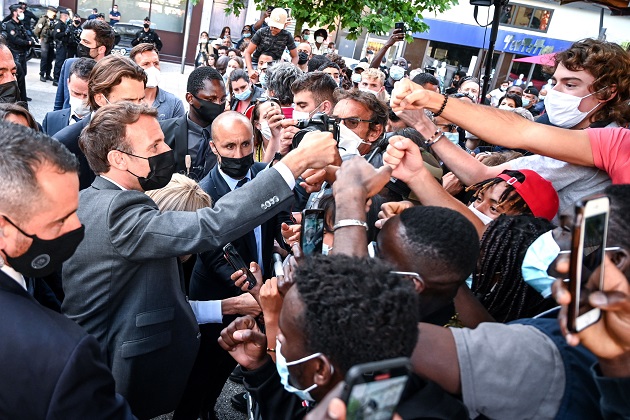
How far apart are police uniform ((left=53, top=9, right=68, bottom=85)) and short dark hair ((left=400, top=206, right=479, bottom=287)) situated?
13061 millimetres

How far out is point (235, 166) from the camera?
11.0 feet

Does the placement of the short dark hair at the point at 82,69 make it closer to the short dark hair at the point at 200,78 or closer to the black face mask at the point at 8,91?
the black face mask at the point at 8,91

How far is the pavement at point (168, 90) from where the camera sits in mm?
3545

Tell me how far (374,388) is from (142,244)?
54.9 inches

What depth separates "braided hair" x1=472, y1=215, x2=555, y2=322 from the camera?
2047 mm

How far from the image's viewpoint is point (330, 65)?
26.0ft

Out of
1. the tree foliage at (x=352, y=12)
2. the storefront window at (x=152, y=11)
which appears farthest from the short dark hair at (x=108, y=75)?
the storefront window at (x=152, y=11)

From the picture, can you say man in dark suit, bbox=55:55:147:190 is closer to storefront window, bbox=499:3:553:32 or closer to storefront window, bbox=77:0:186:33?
storefront window, bbox=77:0:186:33

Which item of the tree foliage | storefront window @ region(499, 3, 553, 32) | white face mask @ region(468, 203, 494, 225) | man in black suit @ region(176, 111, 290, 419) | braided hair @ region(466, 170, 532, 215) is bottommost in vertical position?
man in black suit @ region(176, 111, 290, 419)

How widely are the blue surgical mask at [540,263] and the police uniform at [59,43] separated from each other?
43.2 feet

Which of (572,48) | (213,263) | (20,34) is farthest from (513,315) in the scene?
(20,34)

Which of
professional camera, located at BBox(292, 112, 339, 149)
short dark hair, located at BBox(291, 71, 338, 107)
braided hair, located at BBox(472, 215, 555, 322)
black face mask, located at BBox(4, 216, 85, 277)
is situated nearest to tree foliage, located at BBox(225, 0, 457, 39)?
short dark hair, located at BBox(291, 71, 338, 107)

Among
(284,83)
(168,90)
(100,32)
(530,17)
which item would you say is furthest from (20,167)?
(530,17)

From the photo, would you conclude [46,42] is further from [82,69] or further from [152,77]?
[82,69]
